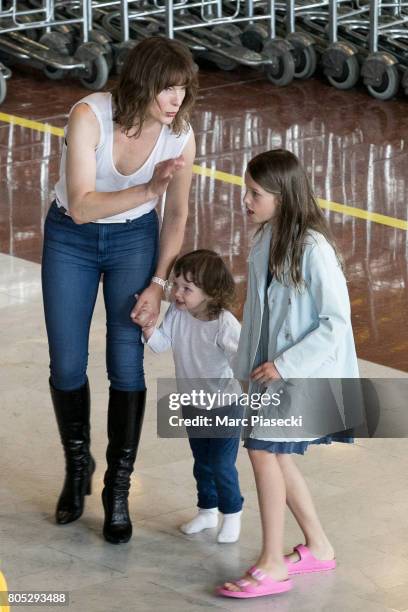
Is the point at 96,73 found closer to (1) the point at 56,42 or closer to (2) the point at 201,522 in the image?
(1) the point at 56,42

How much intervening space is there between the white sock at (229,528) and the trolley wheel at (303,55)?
7359 mm

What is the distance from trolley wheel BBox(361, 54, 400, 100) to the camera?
1076cm

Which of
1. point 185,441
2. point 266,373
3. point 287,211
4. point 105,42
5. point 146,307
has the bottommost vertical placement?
point 185,441

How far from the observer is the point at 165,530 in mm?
4566

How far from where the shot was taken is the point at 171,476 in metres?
4.96

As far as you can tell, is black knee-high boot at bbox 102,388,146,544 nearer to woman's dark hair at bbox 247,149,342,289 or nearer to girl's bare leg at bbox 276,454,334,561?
girl's bare leg at bbox 276,454,334,561

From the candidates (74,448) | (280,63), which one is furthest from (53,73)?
(74,448)

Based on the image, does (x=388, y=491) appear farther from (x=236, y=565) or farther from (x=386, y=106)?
(x=386, y=106)

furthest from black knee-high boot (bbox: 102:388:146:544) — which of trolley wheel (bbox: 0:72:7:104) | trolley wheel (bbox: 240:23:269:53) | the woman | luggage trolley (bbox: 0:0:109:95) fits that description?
trolley wheel (bbox: 240:23:269:53)

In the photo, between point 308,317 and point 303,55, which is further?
point 303,55

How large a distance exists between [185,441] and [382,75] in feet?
20.0

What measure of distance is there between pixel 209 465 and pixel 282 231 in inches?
32.8

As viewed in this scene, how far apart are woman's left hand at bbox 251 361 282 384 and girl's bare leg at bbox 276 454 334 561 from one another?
0.25 m

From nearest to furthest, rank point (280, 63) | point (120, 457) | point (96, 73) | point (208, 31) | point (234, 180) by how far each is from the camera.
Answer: point (120, 457) < point (234, 180) < point (96, 73) < point (280, 63) < point (208, 31)
